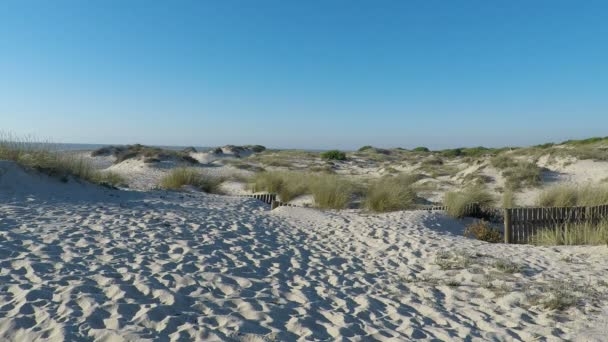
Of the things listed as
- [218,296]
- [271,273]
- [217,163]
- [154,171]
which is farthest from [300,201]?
[217,163]

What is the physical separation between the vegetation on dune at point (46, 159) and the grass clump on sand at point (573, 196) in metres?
13.1

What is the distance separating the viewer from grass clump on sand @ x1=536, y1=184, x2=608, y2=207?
35.6ft

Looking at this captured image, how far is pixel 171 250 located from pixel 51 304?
2.21 meters

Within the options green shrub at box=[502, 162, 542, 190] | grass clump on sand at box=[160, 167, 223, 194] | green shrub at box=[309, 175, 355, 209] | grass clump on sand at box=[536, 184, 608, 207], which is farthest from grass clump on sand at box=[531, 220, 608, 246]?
grass clump on sand at box=[160, 167, 223, 194]

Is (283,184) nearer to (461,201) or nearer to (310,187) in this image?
(310,187)

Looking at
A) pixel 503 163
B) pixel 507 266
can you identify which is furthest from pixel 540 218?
pixel 503 163

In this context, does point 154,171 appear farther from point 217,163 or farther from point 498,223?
point 498,223

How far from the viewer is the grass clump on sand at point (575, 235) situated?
25.1 feet

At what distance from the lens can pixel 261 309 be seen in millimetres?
3986

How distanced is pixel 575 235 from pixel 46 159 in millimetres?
12594

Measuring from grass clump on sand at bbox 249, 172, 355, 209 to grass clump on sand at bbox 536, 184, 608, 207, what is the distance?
5710 millimetres

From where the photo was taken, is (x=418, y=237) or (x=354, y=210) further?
(x=354, y=210)

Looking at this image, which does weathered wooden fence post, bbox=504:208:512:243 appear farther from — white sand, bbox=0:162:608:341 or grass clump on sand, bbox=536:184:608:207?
grass clump on sand, bbox=536:184:608:207

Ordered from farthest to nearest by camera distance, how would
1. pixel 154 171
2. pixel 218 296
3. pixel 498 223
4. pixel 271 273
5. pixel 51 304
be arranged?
pixel 154 171, pixel 498 223, pixel 271 273, pixel 218 296, pixel 51 304
